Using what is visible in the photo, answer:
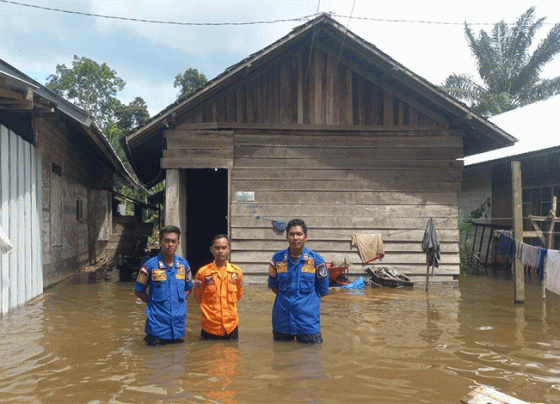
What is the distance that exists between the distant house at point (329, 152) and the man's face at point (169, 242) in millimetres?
5668

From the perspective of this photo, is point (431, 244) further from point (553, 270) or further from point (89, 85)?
point (89, 85)

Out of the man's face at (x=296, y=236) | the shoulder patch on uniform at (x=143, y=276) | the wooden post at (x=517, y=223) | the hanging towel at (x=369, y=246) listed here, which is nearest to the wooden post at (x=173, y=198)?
the hanging towel at (x=369, y=246)

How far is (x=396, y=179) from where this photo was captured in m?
10.9

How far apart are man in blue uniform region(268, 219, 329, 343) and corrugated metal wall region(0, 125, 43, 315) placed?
4.32 metres

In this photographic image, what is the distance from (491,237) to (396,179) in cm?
→ 638

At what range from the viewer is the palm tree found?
27250 mm

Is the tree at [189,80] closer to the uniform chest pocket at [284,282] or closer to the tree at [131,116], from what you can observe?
the tree at [131,116]

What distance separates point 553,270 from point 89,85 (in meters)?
42.0

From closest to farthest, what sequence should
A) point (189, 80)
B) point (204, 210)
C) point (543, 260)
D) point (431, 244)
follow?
1. point (543, 260)
2. point (431, 244)
3. point (204, 210)
4. point (189, 80)

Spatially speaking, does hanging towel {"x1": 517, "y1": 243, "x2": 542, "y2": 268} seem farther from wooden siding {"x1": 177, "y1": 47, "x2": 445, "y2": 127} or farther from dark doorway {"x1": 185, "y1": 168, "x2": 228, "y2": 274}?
dark doorway {"x1": 185, "y1": 168, "x2": 228, "y2": 274}

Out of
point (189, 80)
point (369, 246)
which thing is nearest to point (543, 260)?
point (369, 246)

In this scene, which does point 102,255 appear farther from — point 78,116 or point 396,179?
point 396,179

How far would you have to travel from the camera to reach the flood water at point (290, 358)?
13.2 feet

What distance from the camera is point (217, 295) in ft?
16.9
